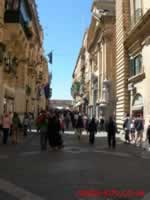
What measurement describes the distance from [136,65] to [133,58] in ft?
2.70

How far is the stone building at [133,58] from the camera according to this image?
2570cm

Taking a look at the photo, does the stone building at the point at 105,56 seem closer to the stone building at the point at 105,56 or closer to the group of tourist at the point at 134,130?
the stone building at the point at 105,56

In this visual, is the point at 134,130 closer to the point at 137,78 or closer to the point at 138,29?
the point at 137,78

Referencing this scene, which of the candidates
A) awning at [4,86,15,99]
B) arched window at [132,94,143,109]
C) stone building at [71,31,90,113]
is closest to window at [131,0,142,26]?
arched window at [132,94,143,109]

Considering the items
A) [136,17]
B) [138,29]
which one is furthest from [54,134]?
[136,17]

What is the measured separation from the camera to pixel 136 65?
2880cm

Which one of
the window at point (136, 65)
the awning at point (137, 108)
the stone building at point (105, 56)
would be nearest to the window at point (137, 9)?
the window at point (136, 65)

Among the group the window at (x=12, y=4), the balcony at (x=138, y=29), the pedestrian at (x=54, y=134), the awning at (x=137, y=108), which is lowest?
the pedestrian at (x=54, y=134)

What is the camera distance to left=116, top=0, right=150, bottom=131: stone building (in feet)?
84.3

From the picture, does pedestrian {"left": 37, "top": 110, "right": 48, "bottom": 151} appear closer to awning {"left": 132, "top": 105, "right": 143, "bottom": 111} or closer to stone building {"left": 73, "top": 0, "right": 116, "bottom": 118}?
awning {"left": 132, "top": 105, "right": 143, "bottom": 111}

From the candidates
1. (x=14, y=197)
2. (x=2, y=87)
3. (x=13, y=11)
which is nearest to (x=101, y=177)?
(x=14, y=197)

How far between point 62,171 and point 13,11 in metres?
24.3

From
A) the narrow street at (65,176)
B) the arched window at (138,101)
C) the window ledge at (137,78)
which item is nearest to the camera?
the narrow street at (65,176)

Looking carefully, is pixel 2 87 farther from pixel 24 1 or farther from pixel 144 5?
pixel 144 5
